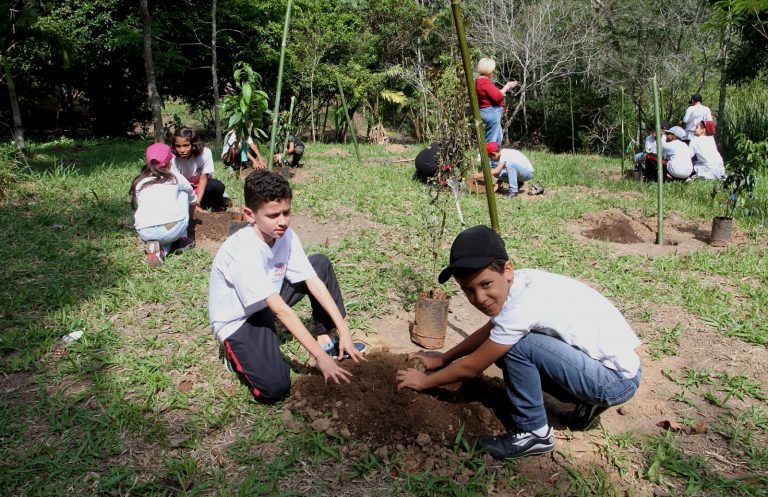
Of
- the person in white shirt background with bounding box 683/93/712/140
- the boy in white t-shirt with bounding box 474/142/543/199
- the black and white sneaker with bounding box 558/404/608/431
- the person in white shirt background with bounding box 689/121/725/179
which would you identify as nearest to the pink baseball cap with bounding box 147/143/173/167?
the black and white sneaker with bounding box 558/404/608/431

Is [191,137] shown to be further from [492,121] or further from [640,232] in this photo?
[640,232]

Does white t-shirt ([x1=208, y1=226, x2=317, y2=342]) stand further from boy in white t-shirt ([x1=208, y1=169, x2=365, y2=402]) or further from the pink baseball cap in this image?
the pink baseball cap

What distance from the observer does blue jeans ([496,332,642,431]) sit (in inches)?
88.7

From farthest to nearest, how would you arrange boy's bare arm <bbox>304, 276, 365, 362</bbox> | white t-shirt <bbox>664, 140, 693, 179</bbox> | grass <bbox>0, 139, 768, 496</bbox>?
1. white t-shirt <bbox>664, 140, 693, 179</bbox>
2. boy's bare arm <bbox>304, 276, 365, 362</bbox>
3. grass <bbox>0, 139, 768, 496</bbox>

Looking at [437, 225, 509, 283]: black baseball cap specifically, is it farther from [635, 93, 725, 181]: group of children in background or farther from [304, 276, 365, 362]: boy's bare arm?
[635, 93, 725, 181]: group of children in background

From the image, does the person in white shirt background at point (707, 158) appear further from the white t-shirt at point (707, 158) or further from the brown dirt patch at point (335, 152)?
the brown dirt patch at point (335, 152)

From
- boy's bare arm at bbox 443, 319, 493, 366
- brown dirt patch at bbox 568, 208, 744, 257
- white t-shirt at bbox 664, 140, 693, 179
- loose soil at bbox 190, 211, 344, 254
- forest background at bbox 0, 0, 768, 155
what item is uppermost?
forest background at bbox 0, 0, 768, 155

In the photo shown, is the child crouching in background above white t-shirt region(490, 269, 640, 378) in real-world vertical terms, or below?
above

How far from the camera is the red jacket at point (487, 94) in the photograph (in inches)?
280

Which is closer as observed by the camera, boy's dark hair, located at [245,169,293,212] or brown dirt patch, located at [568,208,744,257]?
boy's dark hair, located at [245,169,293,212]

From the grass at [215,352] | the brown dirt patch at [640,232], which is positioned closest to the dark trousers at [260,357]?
the grass at [215,352]

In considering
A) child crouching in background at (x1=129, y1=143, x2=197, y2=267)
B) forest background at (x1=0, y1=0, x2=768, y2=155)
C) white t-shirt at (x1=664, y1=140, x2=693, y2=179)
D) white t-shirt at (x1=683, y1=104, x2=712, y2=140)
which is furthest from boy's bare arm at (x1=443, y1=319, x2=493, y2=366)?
forest background at (x1=0, y1=0, x2=768, y2=155)

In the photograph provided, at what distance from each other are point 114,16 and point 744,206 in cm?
1271

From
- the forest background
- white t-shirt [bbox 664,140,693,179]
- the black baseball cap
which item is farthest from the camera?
the forest background
